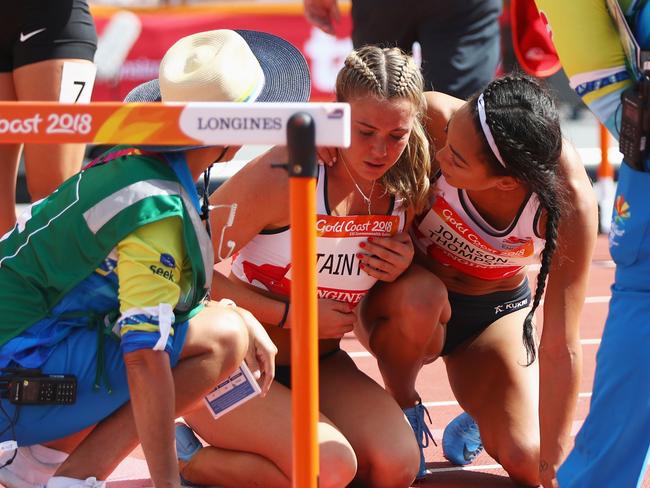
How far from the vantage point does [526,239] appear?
3.52m

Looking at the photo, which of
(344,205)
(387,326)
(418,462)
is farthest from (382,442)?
(344,205)

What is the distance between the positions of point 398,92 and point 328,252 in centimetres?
55

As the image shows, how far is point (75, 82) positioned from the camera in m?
4.14

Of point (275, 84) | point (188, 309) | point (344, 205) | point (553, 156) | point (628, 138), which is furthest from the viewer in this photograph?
point (344, 205)

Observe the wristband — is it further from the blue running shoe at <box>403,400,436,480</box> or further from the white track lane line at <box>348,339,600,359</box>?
the white track lane line at <box>348,339,600,359</box>

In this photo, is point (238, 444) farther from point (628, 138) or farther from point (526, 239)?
point (628, 138)

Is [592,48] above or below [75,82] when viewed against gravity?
above

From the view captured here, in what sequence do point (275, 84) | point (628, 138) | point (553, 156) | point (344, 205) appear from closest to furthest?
point (628, 138) < point (275, 84) < point (553, 156) < point (344, 205)

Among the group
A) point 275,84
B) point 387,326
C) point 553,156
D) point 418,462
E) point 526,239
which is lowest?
point 418,462

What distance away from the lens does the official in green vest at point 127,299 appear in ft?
8.20

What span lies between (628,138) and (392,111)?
855 mm

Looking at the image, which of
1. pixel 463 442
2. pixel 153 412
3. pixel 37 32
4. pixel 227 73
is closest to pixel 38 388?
pixel 153 412

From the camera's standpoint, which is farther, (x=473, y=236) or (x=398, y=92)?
(x=473, y=236)

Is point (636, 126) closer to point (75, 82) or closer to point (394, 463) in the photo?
point (394, 463)
